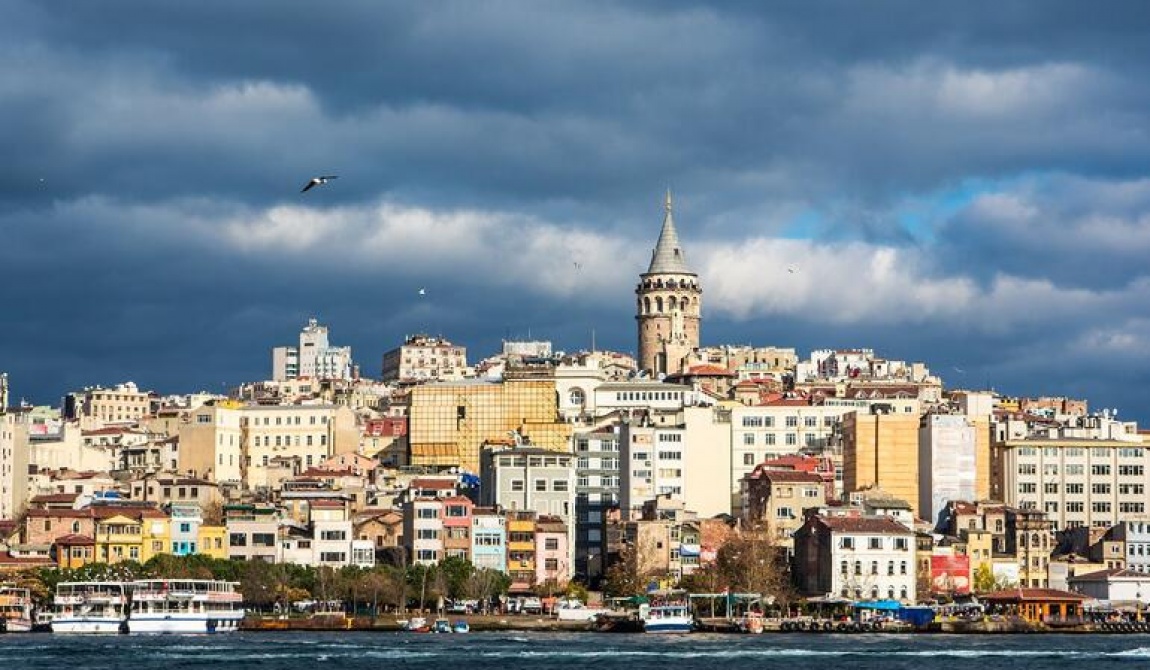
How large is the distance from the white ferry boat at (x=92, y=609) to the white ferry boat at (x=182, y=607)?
51 cm

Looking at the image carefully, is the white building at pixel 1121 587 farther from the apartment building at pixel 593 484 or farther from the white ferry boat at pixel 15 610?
the white ferry boat at pixel 15 610

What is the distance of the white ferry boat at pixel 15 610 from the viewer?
9762 centimetres

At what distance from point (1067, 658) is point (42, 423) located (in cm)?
9012

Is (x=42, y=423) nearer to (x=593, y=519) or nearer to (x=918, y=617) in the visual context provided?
(x=593, y=519)

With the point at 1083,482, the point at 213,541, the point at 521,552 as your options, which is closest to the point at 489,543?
the point at 521,552

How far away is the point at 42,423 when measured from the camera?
157 m

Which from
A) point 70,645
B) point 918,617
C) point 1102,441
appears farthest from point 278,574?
point 1102,441

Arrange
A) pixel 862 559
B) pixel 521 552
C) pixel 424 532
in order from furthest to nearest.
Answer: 1. pixel 521 552
2. pixel 424 532
3. pixel 862 559

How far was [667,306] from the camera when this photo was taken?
181m

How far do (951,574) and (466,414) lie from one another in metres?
35.9

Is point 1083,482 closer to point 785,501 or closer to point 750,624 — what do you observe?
point 785,501

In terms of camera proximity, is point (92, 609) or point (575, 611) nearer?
point (92, 609)

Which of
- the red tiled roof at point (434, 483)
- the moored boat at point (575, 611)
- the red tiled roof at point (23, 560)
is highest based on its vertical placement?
the red tiled roof at point (434, 483)

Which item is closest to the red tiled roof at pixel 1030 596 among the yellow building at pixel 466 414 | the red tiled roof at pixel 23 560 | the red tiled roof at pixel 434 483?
the red tiled roof at pixel 434 483
